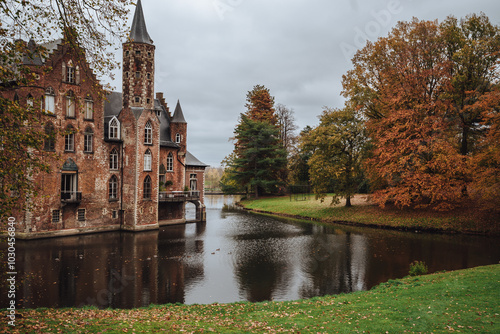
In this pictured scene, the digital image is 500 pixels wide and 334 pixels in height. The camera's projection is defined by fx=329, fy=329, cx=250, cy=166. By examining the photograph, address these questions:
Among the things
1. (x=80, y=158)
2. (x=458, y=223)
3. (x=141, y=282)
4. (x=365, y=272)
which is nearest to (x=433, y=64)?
(x=458, y=223)

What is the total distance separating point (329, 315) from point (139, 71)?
93.4 ft

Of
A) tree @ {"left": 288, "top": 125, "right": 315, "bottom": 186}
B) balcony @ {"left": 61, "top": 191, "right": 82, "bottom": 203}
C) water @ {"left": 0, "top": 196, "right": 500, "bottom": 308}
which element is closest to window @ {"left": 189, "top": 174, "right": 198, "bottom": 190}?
water @ {"left": 0, "top": 196, "right": 500, "bottom": 308}

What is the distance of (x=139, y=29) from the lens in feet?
103

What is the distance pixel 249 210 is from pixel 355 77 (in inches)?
936

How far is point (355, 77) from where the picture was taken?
114ft

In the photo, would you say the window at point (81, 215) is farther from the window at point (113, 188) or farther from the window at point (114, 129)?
the window at point (114, 129)

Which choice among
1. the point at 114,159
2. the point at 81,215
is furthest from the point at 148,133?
the point at 81,215

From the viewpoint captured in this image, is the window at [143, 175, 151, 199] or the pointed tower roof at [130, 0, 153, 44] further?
the pointed tower roof at [130, 0, 153, 44]

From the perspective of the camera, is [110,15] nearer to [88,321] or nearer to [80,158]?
[88,321]

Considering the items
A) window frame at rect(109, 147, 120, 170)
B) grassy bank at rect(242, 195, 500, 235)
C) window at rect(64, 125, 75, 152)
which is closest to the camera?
grassy bank at rect(242, 195, 500, 235)

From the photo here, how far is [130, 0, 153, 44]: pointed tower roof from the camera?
31.0m

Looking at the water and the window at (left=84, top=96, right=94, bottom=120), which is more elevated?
the window at (left=84, top=96, right=94, bottom=120)

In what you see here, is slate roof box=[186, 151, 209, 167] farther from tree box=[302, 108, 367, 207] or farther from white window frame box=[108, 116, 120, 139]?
tree box=[302, 108, 367, 207]

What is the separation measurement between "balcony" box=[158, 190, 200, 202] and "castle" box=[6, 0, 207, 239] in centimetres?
10
